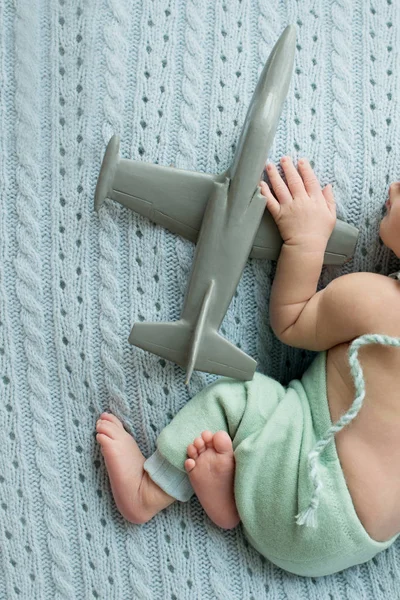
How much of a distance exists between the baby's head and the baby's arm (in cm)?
5

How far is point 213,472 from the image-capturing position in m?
0.97

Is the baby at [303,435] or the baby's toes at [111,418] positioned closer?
the baby at [303,435]

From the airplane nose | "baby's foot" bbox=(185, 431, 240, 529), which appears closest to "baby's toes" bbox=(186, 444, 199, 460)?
"baby's foot" bbox=(185, 431, 240, 529)

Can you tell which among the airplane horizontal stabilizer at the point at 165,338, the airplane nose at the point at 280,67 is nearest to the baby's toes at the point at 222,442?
the airplane horizontal stabilizer at the point at 165,338

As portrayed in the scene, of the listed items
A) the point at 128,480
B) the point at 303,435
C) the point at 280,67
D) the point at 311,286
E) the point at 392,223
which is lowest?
the point at 128,480

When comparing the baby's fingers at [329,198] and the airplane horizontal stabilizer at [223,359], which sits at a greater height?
the baby's fingers at [329,198]

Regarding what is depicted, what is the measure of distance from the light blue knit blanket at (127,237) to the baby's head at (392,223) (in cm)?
5

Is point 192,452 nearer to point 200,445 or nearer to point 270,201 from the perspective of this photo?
point 200,445

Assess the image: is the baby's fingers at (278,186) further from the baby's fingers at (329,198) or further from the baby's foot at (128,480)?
the baby's foot at (128,480)

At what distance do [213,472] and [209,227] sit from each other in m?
0.34

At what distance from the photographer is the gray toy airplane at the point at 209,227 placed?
920 millimetres

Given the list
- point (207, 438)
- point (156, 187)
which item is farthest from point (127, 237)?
point (207, 438)

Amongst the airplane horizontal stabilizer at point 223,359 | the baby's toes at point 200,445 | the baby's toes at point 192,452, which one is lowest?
the baby's toes at point 192,452

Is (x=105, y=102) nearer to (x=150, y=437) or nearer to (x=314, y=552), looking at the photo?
(x=150, y=437)
